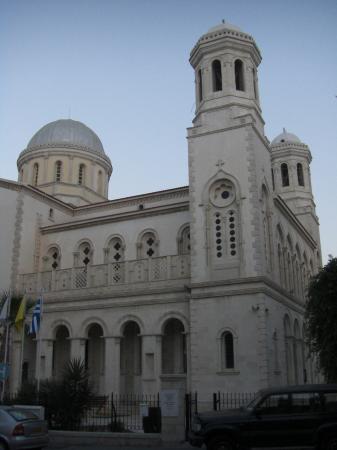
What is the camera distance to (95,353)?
28672 millimetres

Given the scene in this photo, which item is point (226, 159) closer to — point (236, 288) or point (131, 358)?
point (236, 288)

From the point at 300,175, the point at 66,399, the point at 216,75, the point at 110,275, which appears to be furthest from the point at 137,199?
the point at 66,399

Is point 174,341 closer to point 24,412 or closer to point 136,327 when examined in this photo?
point 136,327

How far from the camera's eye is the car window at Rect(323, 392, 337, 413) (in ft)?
37.3

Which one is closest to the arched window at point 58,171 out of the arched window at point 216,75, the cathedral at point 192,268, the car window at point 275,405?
the cathedral at point 192,268

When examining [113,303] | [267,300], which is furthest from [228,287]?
[113,303]

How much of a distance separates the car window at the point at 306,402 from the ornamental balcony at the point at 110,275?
1388 centimetres

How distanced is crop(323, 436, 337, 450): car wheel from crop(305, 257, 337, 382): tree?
7.46 metres

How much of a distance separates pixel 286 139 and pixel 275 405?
31671mm

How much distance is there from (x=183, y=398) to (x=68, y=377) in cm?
493

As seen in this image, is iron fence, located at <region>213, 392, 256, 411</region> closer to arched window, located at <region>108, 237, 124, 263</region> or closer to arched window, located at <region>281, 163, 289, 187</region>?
arched window, located at <region>108, 237, 124, 263</region>

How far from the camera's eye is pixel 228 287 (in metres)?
23.2

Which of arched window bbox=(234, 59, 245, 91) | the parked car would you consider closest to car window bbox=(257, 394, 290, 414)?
the parked car

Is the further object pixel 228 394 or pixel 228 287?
pixel 228 287
